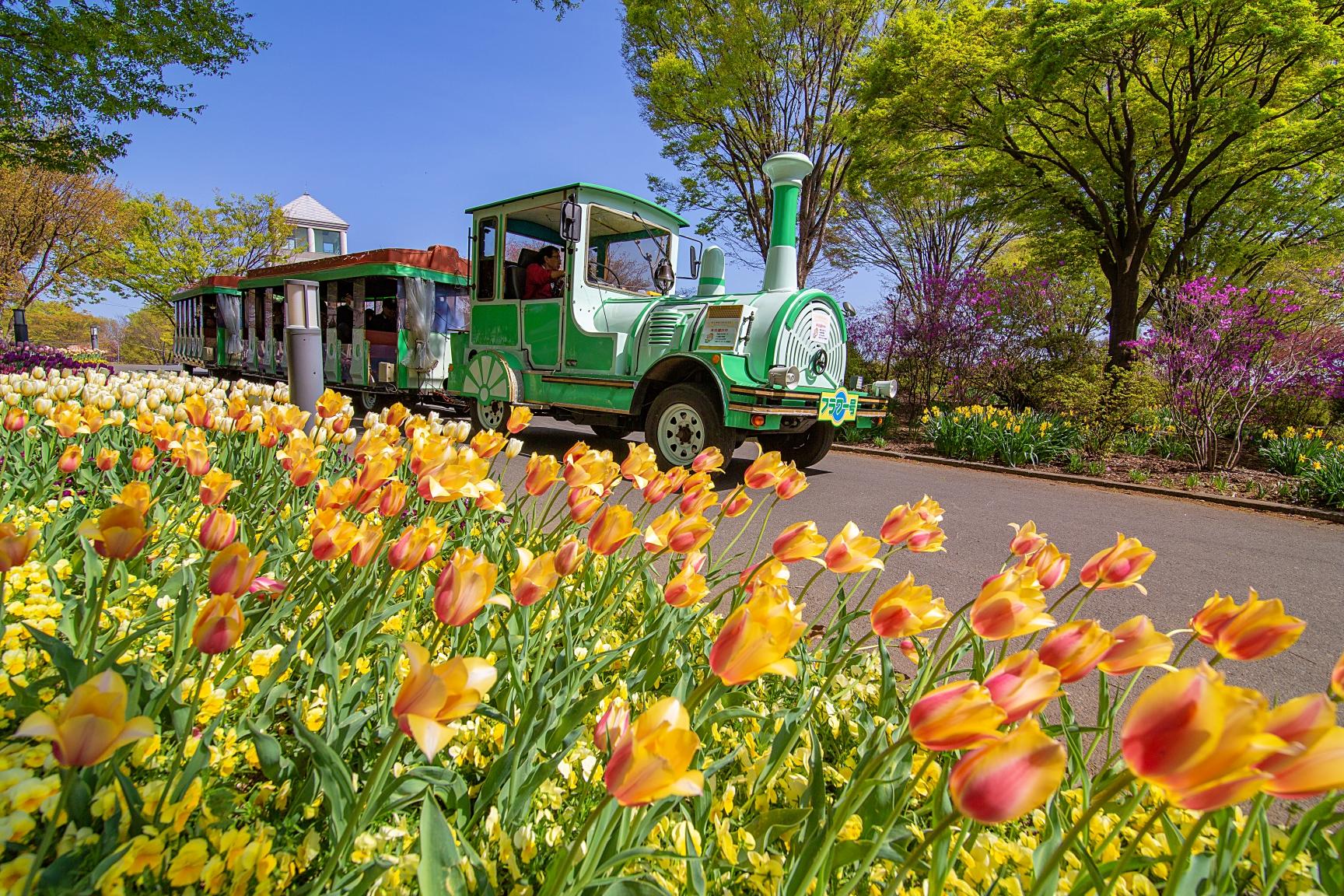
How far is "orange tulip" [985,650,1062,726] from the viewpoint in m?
0.65

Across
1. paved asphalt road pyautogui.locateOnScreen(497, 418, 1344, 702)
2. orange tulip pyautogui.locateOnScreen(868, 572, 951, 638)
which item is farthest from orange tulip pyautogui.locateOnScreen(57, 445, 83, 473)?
paved asphalt road pyautogui.locateOnScreen(497, 418, 1344, 702)

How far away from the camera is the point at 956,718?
23.8 inches

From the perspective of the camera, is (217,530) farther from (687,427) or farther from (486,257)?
(486,257)

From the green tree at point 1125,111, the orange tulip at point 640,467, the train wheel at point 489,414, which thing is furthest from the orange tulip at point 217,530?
the green tree at point 1125,111

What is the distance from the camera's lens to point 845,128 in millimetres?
11727

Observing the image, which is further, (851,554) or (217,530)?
(851,554)

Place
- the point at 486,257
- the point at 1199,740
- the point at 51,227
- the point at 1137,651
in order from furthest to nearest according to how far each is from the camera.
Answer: the point at 51,227
the point at 486,257
the point at 1137,651
the point at 1199,740

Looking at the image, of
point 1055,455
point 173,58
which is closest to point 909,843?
point 1055,455

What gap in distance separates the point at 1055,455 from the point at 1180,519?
277cm

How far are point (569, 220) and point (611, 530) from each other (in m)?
5.70

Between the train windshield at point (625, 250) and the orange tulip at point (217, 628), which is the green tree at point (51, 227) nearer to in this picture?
the train windshield at point (625, 250)

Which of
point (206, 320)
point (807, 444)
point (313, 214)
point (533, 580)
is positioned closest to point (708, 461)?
point (533, 580)

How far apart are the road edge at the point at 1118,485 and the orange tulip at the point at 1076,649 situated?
7088mm

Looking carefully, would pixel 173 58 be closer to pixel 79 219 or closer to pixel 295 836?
pixel 295 836
